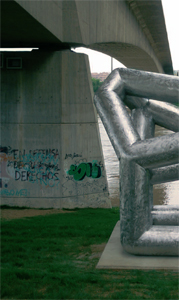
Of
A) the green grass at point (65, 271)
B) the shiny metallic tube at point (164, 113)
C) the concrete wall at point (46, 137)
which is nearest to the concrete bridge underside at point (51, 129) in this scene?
the concrete wall at point (46, 137)

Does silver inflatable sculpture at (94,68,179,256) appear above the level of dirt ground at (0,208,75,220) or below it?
above

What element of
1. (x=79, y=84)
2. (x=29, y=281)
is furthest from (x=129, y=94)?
(x=79, y=84)

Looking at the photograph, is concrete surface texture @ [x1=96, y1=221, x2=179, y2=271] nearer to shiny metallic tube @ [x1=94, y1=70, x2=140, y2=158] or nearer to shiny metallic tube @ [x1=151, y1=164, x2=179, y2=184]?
shiny metallic tube @ [x1=151, y1=164, x2=179, y2=184]

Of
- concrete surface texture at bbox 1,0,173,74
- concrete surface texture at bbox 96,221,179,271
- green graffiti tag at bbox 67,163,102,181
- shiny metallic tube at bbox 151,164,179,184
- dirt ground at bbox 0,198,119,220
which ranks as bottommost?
dirt ground at bbox 0,198,119,220

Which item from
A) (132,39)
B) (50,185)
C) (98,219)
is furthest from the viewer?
(132,39)

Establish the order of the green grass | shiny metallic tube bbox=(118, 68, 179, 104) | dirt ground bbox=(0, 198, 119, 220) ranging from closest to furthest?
the green grass → shiny metallic tube bbox=(118, 68, 179, 104) → dirt ground bbox=(0, 198, 119, 220)

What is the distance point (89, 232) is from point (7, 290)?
12.4 feet

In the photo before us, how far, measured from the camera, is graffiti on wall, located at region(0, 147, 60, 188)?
40.0 ft

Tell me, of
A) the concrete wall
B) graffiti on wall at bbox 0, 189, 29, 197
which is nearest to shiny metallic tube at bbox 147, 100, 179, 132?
the concrete wall

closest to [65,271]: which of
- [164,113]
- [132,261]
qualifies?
[132,261]

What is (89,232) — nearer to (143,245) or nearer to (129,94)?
(143,245)

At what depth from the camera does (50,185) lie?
40.0 ft

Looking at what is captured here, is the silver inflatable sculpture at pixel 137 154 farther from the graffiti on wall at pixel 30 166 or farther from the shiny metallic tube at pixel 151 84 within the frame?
the graffiti on wall at pixel 30 166

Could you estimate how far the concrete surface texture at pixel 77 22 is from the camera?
366 inches
